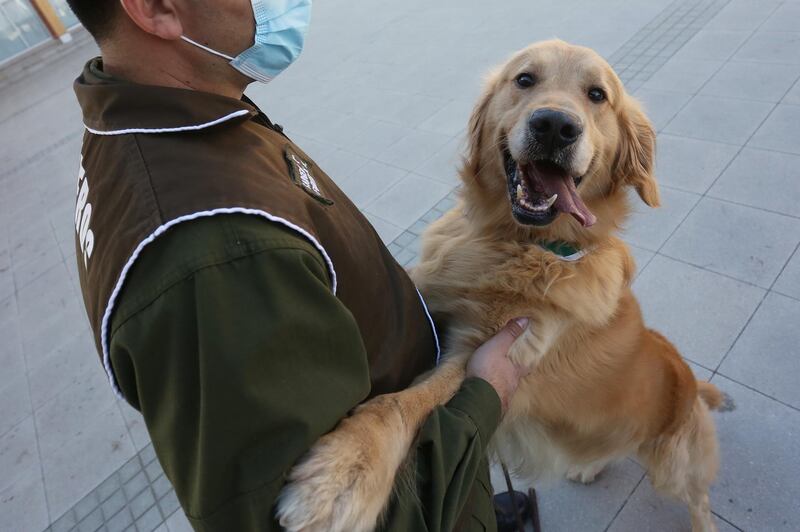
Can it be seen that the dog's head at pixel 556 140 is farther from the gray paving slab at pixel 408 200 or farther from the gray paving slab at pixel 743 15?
the gray paving slab at pixel 743 15

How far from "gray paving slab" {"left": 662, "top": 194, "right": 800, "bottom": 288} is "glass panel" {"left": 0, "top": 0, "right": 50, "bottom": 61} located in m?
19.7

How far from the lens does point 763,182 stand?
3.70 metres

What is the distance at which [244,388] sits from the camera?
0.78 metres

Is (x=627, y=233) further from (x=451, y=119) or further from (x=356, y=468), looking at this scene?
(x=356, y=468)

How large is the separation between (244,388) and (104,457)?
3.22 meters

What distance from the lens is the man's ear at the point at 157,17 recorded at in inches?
36.6

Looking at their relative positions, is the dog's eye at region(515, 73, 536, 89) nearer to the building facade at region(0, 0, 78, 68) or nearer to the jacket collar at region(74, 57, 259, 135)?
the jacket collar at region(74, 57, 259, 135)

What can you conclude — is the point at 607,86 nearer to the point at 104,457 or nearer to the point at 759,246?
the point at 759,246

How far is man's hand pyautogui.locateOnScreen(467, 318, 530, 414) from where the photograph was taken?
1.61 m

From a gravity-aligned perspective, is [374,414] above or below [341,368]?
below

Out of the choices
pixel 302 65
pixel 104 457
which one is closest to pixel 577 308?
pixel 104 457

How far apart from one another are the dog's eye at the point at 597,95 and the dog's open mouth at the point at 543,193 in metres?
0.39

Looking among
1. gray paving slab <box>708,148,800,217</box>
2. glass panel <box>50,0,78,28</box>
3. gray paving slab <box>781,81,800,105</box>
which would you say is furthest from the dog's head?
glass panel <box>50,0,78,28</box>

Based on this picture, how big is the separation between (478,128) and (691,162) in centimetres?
271
